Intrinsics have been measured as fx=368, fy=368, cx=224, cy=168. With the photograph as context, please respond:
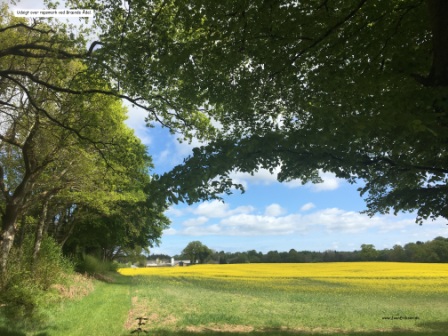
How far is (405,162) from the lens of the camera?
8.51 metres

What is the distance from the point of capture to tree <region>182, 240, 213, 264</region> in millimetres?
69688

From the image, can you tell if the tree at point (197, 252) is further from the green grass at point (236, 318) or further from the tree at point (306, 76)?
the tree at point (306, 76)

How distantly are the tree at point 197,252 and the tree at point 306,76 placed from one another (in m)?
62.1

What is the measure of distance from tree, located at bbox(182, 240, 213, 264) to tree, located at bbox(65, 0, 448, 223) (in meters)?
62.1

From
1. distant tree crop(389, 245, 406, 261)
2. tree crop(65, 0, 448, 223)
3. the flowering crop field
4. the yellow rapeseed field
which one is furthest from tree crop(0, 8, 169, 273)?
distant tree crop(389, 245, 406, 261)

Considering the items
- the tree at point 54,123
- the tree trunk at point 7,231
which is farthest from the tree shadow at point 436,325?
the tree trunk at point 7,231

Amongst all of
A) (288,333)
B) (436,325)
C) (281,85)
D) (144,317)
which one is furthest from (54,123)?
(436,325)

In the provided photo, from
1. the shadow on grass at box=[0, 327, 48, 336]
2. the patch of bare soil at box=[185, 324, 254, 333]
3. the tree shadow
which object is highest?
the shadow on grass at box=[0, 327, 48, 336]

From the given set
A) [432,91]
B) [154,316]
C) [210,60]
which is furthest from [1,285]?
[432,91]

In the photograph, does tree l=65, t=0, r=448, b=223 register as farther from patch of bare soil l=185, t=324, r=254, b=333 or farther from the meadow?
patch of bare soil l=185, t=324, r=254, b=333

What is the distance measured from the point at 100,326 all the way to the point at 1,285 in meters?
3.19

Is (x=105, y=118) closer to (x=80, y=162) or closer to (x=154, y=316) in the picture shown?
(x=80, y=162)

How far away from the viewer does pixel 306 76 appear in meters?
8.77

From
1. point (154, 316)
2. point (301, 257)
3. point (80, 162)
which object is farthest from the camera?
point (301, 257)
